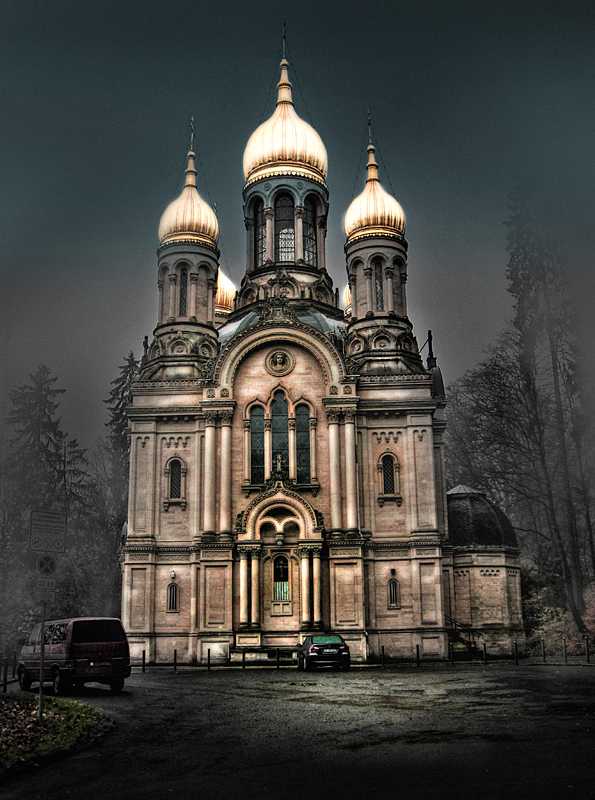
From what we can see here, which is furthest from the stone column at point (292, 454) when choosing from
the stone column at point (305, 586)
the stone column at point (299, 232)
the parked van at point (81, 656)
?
the parked van at point (81, 656)

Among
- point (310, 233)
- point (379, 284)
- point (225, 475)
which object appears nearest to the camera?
point (225, 475)

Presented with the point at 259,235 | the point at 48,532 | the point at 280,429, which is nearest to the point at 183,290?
the point at 259,235

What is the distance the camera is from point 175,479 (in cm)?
4125

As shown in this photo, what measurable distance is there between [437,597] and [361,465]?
6.69 m

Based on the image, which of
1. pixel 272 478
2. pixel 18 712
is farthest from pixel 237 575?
pixel 18 712

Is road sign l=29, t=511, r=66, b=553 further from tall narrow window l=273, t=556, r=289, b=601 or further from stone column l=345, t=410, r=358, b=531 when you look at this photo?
stone column l=345, t=410, r=358, b=531

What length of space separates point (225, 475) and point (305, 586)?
603 cm

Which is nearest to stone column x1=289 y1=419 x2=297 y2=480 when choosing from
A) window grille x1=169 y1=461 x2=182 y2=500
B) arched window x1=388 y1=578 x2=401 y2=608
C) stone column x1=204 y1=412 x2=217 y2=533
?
stone column x1=204 y1=412 x2=217 y2=533

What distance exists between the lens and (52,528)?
53.2 feet

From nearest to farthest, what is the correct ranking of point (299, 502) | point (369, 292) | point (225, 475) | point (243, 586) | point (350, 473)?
1. point (243, 586)
2. point (299, 502)
3. point (350, 473)
4. point (225, 475)
5. point (369, 292)

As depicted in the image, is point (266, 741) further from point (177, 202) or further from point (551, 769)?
point (177, 202)

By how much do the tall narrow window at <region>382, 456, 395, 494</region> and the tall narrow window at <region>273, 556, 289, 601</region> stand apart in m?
5.68

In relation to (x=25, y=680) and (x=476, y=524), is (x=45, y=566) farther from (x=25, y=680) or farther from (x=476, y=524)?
(x=476, y=524)

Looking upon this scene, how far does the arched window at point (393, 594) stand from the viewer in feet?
129
